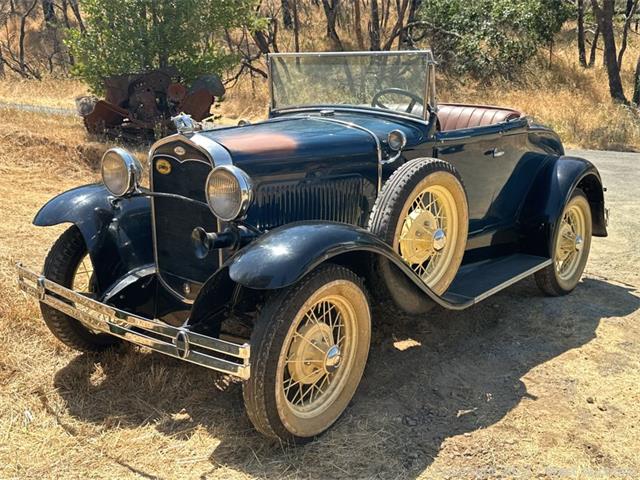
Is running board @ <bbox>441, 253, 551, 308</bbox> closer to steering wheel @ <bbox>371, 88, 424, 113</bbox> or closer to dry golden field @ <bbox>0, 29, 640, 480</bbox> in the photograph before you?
dry golden field @ <bbox>0, 29, 640, 480</bbox>

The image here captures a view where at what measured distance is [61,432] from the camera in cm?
287

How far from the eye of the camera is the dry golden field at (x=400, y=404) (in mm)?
2697

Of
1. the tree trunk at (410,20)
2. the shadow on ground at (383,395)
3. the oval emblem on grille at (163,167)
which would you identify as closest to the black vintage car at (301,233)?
the oval emblem on grille at (163,167)

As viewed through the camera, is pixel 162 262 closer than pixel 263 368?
No

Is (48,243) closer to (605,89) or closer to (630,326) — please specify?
(630,326)

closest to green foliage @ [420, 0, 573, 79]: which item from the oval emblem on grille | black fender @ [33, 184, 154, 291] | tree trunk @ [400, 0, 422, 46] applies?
tree trunk @ [400, 0, 422, 46]

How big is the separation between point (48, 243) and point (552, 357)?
395cm

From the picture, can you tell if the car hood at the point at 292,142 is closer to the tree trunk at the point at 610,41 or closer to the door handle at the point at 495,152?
the door handle at the point at 495,152

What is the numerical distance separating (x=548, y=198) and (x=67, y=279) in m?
3.21

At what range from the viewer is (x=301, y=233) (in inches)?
108

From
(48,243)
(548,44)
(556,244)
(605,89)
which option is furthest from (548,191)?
(548,44)

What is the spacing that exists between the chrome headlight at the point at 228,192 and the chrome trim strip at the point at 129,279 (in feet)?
2.54

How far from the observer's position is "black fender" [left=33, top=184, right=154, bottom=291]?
3398 millimetres

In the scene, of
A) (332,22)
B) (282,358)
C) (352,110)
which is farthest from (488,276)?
(332,22)
